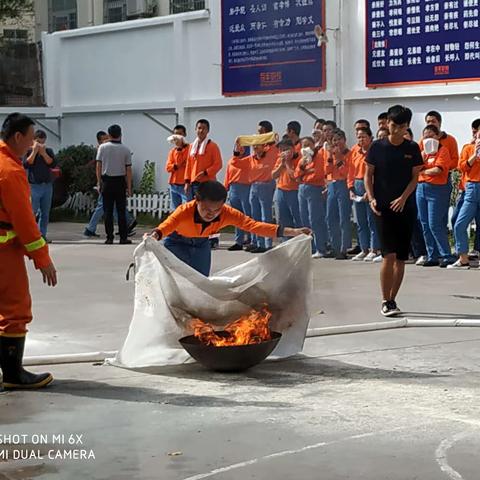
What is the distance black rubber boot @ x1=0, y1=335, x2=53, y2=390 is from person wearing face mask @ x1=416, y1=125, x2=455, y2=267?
7.68 metres

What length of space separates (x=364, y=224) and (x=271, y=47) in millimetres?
6143

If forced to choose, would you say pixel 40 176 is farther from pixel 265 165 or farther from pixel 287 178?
pixel 287 178

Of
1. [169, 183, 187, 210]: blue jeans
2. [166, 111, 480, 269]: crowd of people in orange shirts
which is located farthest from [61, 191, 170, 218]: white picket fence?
[166, 111, 480, 269]: crowd of people in orange shirts

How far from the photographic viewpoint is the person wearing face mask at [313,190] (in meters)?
15.8

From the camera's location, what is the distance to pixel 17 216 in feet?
24.2

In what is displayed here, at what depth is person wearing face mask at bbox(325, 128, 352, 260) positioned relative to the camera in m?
15.5

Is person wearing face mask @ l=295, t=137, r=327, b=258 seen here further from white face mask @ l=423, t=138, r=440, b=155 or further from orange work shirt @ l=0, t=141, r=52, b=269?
orange work shirt @ l=0, t=141, r=52, b=269

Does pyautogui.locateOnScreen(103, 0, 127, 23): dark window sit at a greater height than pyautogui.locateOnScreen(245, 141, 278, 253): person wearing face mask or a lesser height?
greater

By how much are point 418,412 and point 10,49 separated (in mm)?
20882

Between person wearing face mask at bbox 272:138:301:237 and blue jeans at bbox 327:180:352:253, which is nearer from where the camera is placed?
blue jeans at bbox 327:180:352:253

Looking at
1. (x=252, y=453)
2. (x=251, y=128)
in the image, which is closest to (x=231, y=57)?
(x=251, y=128)

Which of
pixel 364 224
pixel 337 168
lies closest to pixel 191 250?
pixel 364 224

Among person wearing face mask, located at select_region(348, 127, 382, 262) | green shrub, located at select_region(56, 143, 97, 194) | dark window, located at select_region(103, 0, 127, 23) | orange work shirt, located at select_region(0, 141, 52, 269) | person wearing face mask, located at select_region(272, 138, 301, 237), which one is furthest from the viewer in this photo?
dark window, located at select_region(103, 0, 127, 23)

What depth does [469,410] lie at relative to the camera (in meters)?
6.92
